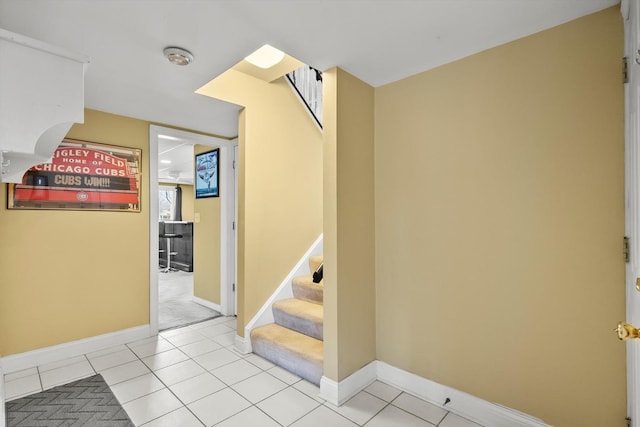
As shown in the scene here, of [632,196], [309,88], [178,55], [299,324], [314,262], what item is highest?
[309,88]

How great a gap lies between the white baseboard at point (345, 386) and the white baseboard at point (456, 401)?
164mm

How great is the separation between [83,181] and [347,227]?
2.65 metres

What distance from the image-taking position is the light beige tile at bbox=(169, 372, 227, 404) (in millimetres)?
2152

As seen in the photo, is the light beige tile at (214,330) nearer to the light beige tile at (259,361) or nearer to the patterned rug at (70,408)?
the light beige tile at (259,361)

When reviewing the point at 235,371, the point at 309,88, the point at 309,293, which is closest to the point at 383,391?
the point at 309,293

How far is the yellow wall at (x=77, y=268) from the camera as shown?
2557mm

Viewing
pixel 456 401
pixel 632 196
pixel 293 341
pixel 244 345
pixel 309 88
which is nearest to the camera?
pixel 632 196

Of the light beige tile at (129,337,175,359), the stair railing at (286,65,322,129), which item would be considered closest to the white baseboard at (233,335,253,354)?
the light beige tile at (129,337,175,359)

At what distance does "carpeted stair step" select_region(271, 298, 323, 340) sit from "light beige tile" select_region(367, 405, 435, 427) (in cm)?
79

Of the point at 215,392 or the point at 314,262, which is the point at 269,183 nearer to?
the point at 314,262

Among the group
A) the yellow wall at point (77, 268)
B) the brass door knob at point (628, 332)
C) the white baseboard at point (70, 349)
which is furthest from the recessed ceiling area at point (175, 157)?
the brass door knob at point (628, 332)

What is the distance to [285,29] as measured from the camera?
5.62ft

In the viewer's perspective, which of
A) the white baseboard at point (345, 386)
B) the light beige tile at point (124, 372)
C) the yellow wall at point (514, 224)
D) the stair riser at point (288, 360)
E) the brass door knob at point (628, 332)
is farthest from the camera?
the light beige tile at point (124, 372)

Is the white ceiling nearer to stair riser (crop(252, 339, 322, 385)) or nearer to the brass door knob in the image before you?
the brass door knob
